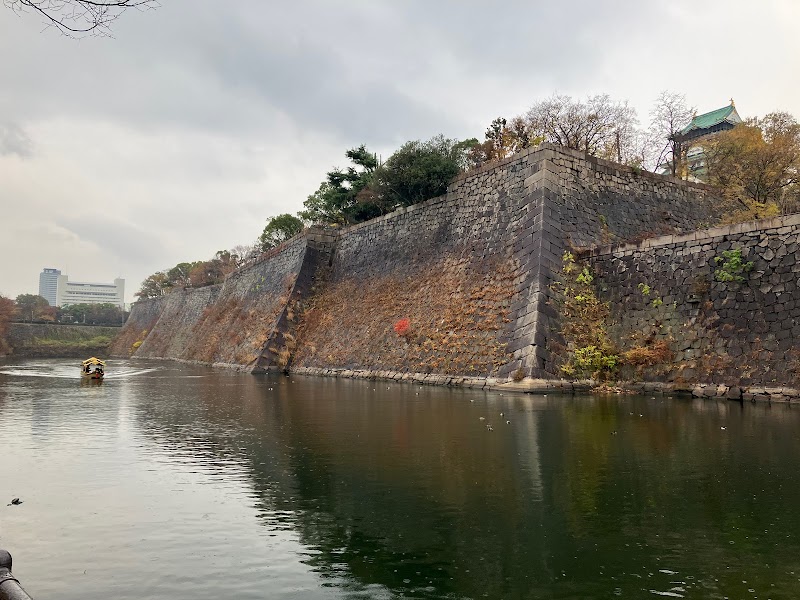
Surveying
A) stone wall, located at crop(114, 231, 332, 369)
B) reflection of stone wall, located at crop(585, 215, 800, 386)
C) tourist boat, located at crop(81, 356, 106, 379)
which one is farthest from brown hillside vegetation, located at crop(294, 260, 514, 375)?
tourist boat, located at crop(81, 356, 106, 379)

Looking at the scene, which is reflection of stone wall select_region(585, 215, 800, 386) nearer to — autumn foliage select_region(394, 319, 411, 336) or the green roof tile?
autumn foliage select_region(394, 319, 411, 336)

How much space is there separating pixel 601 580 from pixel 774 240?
1447 cm

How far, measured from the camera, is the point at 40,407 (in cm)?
1403

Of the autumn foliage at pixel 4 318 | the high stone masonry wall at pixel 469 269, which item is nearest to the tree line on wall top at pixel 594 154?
the high stone masonry wall at pixel 469 269

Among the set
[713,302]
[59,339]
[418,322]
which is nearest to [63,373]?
[418,322]

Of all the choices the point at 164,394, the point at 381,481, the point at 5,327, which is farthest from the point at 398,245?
the point at 5,327

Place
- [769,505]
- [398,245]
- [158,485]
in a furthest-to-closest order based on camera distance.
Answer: [398,245] < [158,485] < [769,505]

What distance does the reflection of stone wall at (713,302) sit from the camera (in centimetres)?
1469

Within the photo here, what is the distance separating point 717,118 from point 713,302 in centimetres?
3963

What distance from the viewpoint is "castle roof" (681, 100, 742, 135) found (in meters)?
47.1

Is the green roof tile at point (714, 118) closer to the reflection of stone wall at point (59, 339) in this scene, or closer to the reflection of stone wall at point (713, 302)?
the reflection of stone wall at point (713, 302)

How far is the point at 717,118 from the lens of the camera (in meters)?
48.7

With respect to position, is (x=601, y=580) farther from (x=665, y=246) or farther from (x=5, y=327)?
(x=5, y=327)

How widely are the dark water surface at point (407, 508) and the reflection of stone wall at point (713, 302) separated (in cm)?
428
